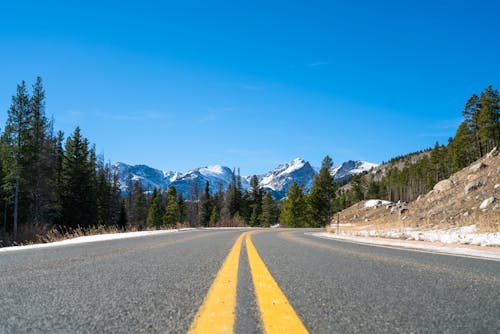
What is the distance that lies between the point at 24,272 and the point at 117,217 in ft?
223

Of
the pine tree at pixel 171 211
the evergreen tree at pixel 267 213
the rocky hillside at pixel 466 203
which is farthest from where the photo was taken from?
the evergreen tree at pixel 267 213

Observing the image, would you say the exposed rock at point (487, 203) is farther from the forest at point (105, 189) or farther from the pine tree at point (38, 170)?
the pine tree at point (38, 170)

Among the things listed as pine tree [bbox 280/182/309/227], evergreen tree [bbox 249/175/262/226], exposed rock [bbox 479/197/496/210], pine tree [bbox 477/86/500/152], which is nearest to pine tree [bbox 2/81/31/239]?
exposed rock [bbox 479/197/496/210]

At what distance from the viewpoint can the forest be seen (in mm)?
28641

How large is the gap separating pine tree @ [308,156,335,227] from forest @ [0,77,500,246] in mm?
176

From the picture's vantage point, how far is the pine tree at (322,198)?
189 ft

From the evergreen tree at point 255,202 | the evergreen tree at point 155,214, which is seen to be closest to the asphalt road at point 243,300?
the evergreen tree at point 155,214

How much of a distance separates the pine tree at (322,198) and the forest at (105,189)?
6.9 inches

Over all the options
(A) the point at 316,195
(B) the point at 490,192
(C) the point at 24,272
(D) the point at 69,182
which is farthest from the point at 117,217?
(C) the point at 24,272

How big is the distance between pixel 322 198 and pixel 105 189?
37059mm

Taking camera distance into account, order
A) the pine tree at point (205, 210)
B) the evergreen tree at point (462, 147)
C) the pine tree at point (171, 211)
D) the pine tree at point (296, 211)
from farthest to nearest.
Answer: the pine tree at point (205, 210) → the pine tree at point (171, 211) → the evergreen tree at point (462, 147) → the pine tree at point (296, 211)

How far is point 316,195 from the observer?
5812cm

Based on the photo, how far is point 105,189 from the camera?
53656mm

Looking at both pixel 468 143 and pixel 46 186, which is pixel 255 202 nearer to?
pixel 468 143
